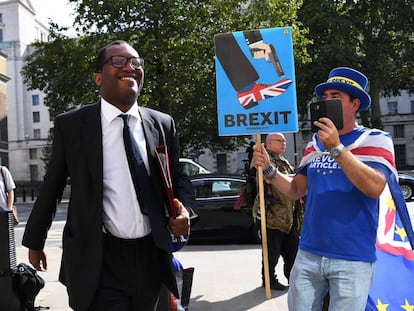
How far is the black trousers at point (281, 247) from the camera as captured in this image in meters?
6.05

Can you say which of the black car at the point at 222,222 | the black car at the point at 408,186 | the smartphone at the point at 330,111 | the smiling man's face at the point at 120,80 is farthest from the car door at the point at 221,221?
the black car at the point at 408,186

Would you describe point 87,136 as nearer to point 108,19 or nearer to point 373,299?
point 373,299

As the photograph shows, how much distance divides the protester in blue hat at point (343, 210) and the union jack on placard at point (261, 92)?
2290mm

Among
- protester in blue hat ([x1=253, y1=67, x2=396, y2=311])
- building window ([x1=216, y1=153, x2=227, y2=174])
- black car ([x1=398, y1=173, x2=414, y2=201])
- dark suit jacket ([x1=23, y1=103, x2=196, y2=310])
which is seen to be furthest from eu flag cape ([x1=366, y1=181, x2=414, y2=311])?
building window ([x1=216, y1=153, x2=227, y2=174])

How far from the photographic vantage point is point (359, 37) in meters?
31.5

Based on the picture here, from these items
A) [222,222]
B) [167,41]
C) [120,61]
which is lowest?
[222,222]

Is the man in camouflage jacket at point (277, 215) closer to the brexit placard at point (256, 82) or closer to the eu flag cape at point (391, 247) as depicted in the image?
the brexit placard at point (256, 82)

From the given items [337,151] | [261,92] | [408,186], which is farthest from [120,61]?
[408,186]

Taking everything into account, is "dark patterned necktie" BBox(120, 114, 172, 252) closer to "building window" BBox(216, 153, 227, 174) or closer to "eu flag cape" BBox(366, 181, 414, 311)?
"eu flag cape" BBox(366, 181, 414, 311)

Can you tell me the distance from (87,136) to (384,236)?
1.92m

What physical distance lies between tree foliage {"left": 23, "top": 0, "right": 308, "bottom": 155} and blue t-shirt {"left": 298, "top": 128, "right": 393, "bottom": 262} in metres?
19.1

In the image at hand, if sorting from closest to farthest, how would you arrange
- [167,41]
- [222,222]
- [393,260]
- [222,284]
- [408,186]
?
[393,260], [222,284], [222,222], [408,186], [167,41]

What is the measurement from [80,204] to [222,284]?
4.34 m

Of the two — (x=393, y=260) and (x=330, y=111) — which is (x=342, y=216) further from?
(x=393, y=260)
